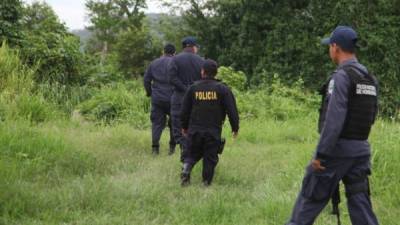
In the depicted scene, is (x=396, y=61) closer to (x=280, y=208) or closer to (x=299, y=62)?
(x=299, y=62)

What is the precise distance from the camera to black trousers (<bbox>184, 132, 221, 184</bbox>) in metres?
7.18

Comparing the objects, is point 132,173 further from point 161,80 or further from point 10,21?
point 10,21

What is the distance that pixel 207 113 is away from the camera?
7105 millimetres

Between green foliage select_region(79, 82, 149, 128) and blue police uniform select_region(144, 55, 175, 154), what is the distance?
3519 mm

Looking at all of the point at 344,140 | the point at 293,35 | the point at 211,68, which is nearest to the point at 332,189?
the point at 344,140

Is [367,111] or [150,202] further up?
[367,111]

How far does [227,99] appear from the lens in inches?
280

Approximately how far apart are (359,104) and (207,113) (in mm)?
2978

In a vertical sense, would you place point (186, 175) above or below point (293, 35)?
below

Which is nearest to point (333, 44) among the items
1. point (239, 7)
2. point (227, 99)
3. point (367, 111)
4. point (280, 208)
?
point (367, 111)

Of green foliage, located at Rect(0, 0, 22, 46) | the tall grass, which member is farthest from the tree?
the tall grass

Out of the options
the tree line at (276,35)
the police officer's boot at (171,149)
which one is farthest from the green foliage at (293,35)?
the police officer's boot at (171,149)

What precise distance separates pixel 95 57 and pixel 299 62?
10.9 m

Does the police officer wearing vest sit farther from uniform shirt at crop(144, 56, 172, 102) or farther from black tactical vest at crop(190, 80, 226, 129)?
uniform shirt at crop(144, 56, 172, 102)
